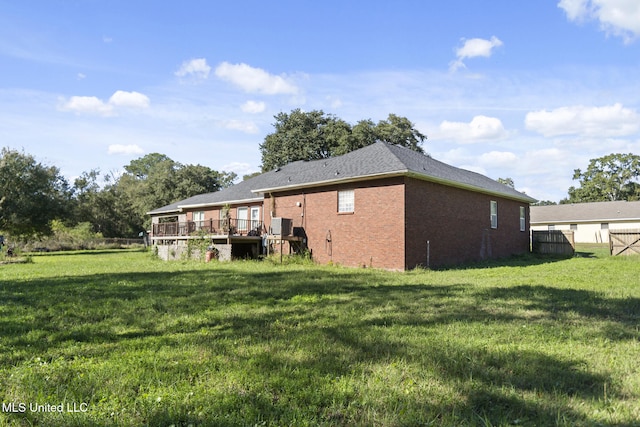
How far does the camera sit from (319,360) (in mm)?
4227

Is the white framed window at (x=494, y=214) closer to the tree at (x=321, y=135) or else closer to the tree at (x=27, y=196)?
the tree at (x=321, y=135)

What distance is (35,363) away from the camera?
13.7 feet

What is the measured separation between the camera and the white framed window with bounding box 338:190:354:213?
16.4 metres

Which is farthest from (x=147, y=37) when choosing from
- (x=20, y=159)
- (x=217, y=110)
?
(x=20, y=159)

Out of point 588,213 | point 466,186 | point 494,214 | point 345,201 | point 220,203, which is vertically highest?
point 466,186

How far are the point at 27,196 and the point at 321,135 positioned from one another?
26380 mm

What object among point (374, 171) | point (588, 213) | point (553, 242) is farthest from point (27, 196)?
point (588, 213)

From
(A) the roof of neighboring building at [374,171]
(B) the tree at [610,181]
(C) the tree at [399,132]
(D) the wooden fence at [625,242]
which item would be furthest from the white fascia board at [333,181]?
(B) the tree at [610,181]

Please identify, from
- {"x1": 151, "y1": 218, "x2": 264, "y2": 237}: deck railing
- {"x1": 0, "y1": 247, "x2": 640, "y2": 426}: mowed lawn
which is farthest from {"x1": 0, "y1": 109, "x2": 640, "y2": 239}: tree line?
{"x1": 0, "y1": 247, "x2": 640, "y2": 426}: mowed lawn

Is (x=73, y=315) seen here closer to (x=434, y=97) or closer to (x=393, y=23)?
(x=393, y=23)

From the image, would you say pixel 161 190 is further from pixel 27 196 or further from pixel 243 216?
pixel 243 216

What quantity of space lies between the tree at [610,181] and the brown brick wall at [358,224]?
55814mm

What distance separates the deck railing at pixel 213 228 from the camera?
19953 mm

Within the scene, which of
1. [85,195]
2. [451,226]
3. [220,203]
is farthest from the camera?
[85,195]
